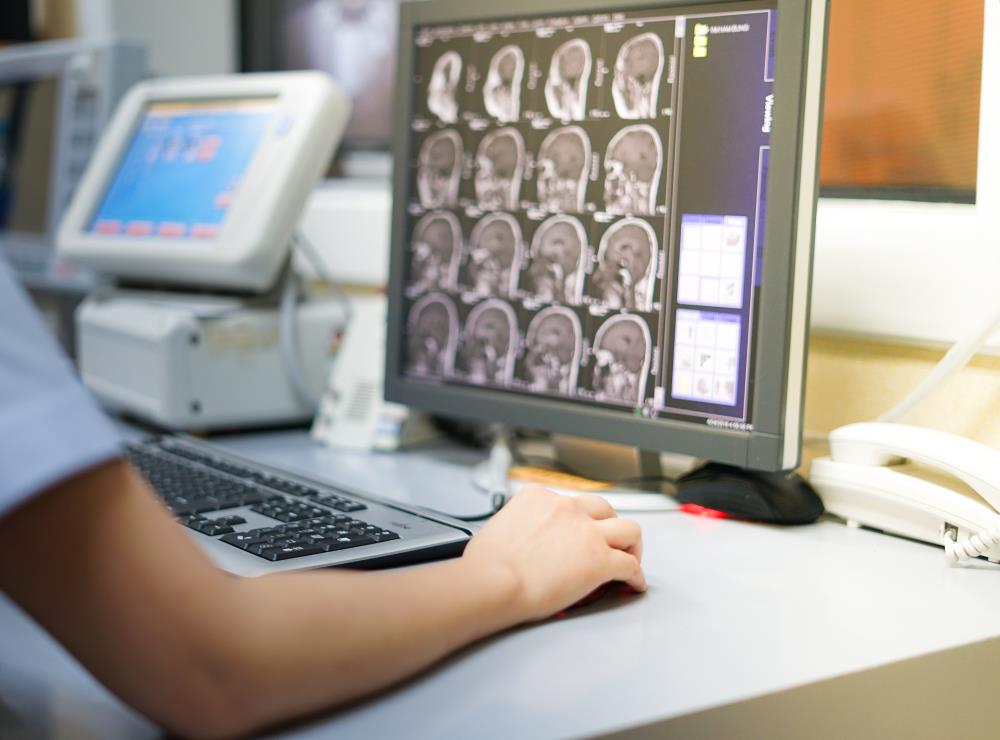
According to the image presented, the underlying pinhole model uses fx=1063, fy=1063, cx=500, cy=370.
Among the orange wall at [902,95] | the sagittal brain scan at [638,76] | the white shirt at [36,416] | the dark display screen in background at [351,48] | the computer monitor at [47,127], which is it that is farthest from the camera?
the dark display screen in background at [351,48]

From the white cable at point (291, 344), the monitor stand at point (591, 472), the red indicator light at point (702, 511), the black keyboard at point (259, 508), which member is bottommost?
the red indicator light at point (702, 511)

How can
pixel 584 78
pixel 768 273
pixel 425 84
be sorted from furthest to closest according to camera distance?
pixel 425 84
pixel 584 78
pixel 768 273

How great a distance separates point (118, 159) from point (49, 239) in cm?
32

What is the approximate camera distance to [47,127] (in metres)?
1.78

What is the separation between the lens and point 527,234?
1072 mm

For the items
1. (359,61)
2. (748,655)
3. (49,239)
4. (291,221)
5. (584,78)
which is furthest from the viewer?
(359,61)

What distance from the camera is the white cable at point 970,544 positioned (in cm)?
80

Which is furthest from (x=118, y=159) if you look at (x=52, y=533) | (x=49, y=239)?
(x=52, y=533)

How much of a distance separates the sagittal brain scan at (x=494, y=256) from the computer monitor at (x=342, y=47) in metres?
1.07

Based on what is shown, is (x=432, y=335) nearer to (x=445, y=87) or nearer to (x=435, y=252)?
(x=435, y=252)

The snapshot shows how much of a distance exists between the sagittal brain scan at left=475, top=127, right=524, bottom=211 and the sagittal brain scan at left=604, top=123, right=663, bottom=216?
11 cm

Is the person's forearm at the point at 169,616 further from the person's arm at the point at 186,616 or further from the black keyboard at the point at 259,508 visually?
the black keyboard at the point at 259,508

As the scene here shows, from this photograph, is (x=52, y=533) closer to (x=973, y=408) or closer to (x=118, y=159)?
(x=973, y=408)

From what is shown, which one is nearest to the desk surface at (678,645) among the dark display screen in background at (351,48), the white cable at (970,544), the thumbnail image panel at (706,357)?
the white cable at (970,544)
